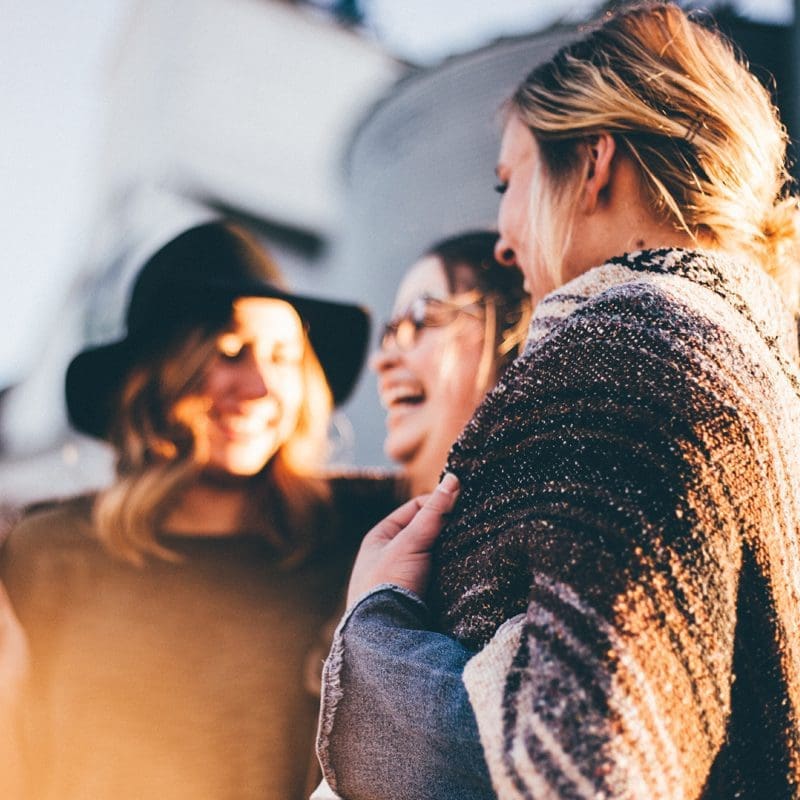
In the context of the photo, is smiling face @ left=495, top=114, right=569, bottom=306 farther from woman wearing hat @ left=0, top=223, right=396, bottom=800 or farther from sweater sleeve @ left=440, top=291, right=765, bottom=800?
woman wearing hat @ left=0, top=223, right=396, bottom=800

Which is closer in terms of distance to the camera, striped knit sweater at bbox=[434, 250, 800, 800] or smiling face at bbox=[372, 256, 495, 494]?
striped knit sweater at bbox=[434, 250, 800, 800]

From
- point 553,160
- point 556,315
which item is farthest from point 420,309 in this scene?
point 556,315

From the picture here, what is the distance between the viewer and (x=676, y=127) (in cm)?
94

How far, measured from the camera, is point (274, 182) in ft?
14.2

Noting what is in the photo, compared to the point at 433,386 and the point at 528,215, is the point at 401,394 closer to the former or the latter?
the point at 433,386

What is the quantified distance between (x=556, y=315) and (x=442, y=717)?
43 cm

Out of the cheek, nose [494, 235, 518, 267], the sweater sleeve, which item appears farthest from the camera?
the cheek

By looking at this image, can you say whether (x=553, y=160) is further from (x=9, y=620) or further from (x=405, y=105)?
(x=405, y=105)

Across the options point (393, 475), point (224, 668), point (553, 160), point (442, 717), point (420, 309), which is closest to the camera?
point (442, 717)

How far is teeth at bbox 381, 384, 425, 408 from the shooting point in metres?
1.83

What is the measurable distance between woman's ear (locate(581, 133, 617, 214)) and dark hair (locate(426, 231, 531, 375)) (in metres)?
0.71

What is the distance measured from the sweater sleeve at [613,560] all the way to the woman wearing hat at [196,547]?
1.00 metres

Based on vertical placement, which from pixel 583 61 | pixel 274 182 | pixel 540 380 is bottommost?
pixel 274 182


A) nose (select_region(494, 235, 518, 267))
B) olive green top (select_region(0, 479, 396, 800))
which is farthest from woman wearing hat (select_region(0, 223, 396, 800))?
nose (select_region(494, 235, 518, 267))
